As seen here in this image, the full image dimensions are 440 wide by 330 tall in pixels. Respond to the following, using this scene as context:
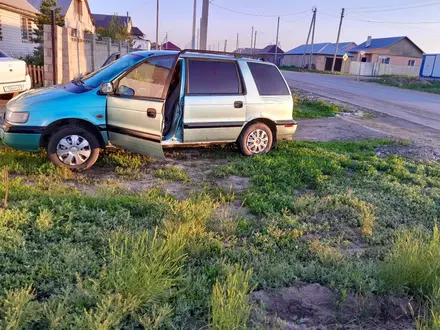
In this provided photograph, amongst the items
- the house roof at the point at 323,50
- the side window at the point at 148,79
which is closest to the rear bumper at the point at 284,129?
the side window at the point at 148,79

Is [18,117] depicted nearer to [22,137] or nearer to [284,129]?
[22,137]

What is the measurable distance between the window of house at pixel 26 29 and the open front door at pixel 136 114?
912 inches

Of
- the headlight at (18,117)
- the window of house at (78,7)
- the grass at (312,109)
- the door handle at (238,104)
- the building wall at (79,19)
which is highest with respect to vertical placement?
the window of house at (78,7)

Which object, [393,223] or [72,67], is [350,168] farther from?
[72,67]

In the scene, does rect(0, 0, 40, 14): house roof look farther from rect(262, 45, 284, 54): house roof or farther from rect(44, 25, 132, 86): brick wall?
rect(262, 45, 284, 54): house roof

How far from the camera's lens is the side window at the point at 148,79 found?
19.6 ft

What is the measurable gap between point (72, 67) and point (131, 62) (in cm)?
802

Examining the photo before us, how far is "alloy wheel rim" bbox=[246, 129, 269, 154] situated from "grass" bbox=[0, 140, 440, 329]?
741 mm

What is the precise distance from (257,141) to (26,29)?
24114mm

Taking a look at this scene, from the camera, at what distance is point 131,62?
20.4 ft

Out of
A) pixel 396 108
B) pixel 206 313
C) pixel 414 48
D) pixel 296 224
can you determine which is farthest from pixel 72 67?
pixel 414 48

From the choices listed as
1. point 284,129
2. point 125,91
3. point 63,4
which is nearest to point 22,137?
point 125,91

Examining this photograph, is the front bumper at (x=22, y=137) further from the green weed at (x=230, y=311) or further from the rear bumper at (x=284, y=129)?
the rear bumper at (x=284, y=129)

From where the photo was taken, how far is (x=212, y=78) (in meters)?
6.73
